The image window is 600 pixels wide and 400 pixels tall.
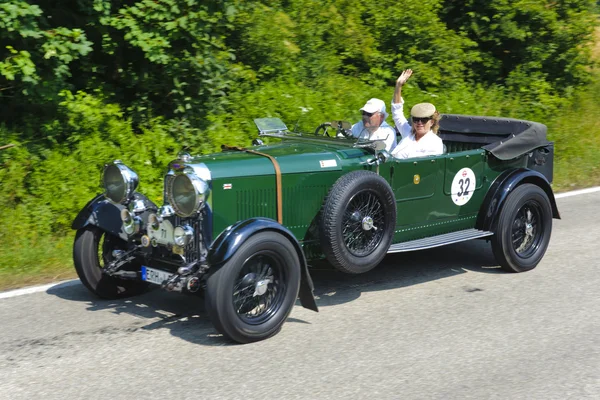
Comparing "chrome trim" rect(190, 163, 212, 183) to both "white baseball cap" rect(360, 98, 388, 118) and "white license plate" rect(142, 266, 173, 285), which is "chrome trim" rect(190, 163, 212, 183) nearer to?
"white license plate" rect(142, 266, 173, 285)

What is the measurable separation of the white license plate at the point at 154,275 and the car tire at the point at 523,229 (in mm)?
2961

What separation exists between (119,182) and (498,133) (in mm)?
3738

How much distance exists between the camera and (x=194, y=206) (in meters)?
5.24

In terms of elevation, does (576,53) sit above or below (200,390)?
above

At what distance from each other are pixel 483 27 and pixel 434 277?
8068 mm

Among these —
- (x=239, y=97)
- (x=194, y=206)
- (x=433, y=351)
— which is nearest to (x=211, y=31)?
(x=239, y=97)

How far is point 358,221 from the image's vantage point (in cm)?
584

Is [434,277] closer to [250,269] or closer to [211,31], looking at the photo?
[250,269]

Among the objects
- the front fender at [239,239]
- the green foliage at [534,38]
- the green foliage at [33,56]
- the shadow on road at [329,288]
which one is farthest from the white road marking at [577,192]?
the green foliage at [33,56]

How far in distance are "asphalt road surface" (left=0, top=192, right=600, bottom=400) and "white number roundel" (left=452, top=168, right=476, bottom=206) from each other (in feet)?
2.17

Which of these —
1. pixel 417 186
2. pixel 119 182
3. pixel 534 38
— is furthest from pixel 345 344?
pixel 534 38

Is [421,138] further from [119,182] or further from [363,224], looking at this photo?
[119,182]

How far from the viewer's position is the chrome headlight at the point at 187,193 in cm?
521

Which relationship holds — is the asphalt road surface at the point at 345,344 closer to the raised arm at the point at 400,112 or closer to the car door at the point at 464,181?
the car door at the point at 464,181
